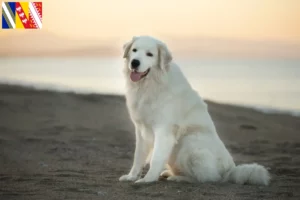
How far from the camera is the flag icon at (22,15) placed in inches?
302

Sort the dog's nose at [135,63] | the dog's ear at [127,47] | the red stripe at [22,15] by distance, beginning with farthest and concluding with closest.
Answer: the red stripe at [22,15]
the dog's ear at [127,47]
the dog's nose at [135,63]

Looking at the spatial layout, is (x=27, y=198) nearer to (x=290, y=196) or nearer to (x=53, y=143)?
(x=290, y=196)

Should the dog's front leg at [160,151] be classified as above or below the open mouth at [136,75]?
below

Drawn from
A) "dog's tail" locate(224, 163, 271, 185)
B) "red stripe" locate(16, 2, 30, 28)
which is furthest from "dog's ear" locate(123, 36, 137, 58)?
"red stripe" locate(16, 2, 30, 28)

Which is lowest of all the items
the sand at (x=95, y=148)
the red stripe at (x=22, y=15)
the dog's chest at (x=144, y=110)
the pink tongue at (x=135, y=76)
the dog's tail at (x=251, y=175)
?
the sand at (x=95, y=148)

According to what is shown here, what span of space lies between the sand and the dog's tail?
0.11 m

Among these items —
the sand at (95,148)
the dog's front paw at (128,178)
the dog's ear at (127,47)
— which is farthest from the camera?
the dog's front paw at (128,178)

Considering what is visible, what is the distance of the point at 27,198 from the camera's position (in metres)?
4.68

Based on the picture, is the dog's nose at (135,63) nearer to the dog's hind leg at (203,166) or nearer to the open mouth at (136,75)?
the open mouth at (136,75)

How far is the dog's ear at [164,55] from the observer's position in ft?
18.2

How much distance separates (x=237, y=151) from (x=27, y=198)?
5.31 metres

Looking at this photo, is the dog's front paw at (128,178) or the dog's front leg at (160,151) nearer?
the dog's front leg at (160,151)

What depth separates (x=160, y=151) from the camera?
5.54m

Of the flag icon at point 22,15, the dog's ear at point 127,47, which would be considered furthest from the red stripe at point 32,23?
the dog's ear at point 127,47
